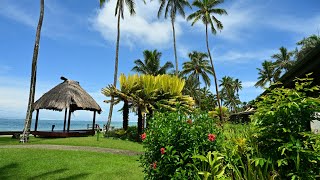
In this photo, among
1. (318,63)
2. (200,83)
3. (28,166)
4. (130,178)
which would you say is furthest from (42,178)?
(200,83)

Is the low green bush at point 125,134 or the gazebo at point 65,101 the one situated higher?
the gazebo at point 65,101

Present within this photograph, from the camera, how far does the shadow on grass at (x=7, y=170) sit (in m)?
8.82

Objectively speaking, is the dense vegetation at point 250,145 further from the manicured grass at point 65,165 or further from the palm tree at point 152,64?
the palm tree at point 152,64

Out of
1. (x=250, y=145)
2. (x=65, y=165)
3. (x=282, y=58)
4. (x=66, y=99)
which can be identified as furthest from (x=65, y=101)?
(x=282, y=58)

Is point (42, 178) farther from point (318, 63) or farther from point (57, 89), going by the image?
point (57, 89)

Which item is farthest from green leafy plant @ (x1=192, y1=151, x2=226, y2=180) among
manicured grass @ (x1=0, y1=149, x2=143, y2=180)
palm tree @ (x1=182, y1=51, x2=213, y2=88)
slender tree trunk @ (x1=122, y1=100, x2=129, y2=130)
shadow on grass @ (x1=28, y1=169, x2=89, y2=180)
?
palm tree @ (x1=182, y1=51, x2=213, y2=88)

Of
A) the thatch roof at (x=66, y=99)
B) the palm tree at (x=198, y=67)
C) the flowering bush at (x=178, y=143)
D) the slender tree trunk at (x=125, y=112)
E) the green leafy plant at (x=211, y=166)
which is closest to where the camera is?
the green leafy plant at (x=211, y=166)

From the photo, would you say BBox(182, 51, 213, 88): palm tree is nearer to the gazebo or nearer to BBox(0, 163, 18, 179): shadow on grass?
the gazebo

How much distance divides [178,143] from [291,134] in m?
2.08

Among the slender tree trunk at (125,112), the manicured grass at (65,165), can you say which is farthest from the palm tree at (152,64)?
the manicured grass at (65,165)

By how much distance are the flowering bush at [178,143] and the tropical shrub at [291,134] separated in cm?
116

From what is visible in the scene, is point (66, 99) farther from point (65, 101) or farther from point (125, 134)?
point (125, 134)

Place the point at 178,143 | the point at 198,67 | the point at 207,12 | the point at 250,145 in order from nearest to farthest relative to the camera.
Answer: the point at 250,145
the point at 178,143
the point at 207,12
the point at 198,67

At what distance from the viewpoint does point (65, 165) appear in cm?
1026
